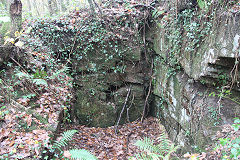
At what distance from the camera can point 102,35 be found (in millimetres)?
Answer: 5273

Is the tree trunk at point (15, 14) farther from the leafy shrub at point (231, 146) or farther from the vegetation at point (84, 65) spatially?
the leafy shrub at point (231, 146)

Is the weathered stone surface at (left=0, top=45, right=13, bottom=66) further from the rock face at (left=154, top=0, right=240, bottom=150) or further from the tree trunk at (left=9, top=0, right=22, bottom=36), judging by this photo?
the rock face at (left=154, top=0, right=240, bottom=150)

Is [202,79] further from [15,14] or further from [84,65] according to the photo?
[15,14]

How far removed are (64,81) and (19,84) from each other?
1328 millimetres

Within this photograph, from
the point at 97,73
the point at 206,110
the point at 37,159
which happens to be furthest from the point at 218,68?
the point at 97,73

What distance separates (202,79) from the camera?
306cm

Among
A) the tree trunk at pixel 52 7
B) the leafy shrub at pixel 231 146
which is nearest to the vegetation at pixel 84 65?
the leafy shrub at pixel 231 146

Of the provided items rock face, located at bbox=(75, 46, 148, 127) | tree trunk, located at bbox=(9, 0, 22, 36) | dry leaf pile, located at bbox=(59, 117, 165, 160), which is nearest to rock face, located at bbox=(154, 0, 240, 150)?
dry leaf pile, located at bbox=(59, 117, 165, 160)

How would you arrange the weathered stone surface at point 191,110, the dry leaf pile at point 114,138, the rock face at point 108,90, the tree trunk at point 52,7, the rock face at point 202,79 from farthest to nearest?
the tree trunk at point 52,7 → the rock face at point 108,90 → the dry leaf pile at point 114,138 → the weathered stone surface at point 191,110 → the rock face at point 202,79

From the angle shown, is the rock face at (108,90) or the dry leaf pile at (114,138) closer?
the dry leaf pile at (114,138)

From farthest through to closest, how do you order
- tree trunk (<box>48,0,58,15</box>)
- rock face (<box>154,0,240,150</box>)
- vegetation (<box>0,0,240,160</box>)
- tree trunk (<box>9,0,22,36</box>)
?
tree trunk (<box>48,0,58,15</box>)
tree trunk (<box>9,0,22,36</box>)
vegetation (<box>0,0,240,160</box>)
rock face (<box>154,0,240,150</box>)

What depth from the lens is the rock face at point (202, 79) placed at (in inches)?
99.6

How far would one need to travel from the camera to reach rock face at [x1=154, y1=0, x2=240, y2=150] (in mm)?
2529

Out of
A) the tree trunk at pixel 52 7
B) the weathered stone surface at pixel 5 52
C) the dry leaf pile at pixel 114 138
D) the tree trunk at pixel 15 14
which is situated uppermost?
the tree trunk at pixel 52 7
